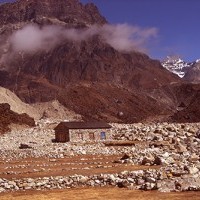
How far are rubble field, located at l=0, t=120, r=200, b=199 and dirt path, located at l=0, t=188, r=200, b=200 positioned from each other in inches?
29.6

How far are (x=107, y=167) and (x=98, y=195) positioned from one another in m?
11.6

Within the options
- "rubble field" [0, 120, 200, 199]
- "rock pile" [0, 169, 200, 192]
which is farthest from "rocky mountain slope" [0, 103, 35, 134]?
"rock pile" [0, 169, 200, 192]

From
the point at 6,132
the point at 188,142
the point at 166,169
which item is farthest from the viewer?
the point at 6,132

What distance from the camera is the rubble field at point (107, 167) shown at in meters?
29.8

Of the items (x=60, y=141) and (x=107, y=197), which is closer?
(x=107, y=197)

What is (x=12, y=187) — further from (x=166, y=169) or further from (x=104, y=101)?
(x=104, y=101)

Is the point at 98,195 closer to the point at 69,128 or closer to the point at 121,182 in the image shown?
the point at 121,182

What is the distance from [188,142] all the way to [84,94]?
4913 inches

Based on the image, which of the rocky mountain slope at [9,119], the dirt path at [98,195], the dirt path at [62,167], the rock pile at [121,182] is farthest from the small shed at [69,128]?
the dirt path at [98,195]

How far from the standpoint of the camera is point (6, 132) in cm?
9012

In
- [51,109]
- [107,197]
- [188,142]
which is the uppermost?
[51,109]

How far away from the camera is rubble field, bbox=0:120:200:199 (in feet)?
97.6

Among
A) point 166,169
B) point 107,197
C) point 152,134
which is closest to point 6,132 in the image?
point 152,134

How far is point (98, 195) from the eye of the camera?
90.3 feet
